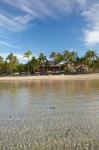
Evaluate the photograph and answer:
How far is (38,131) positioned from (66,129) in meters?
1.20

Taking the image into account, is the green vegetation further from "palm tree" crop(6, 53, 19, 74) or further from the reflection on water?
the reflection on water

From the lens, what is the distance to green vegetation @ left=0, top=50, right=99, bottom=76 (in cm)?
12308

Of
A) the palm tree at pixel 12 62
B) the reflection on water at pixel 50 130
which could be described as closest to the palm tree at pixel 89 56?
the palm tree at pixel 12 62

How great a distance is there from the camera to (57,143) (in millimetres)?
8664

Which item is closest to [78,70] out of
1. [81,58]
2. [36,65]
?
[81,58]

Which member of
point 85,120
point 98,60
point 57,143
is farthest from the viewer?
point 98,60

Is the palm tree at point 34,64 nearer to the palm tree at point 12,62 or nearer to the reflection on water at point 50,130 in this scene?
the palm tree at point 12,62

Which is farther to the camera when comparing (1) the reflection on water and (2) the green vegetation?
(2) the green vegetation

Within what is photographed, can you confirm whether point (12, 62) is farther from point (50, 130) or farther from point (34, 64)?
point (50, 130)

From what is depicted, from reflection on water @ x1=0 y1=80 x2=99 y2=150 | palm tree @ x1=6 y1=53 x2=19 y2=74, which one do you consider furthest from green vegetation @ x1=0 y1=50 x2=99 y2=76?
reflection on water @ x1=0 y1=80 x2=99 y2=150

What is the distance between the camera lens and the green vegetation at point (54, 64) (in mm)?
123081

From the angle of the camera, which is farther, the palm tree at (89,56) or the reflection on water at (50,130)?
the palm tree at (89,56)

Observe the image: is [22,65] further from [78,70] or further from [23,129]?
[23,129]

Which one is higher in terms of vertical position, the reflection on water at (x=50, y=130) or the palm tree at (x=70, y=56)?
the palm tree at (x=70, y=56)
